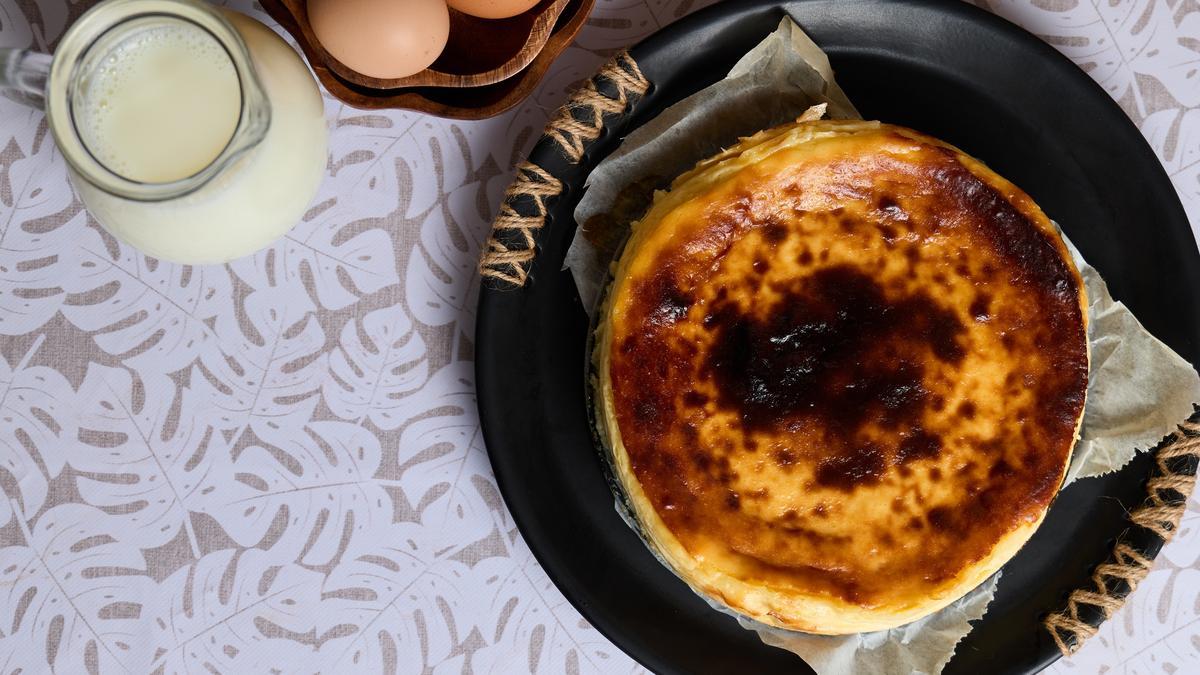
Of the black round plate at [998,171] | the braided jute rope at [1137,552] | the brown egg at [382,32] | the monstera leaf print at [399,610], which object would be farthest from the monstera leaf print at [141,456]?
the braided jute rope at [1137,552]

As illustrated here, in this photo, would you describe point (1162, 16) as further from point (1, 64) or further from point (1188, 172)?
point (1, 64)

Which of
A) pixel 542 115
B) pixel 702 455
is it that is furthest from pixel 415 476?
pixel 542 115

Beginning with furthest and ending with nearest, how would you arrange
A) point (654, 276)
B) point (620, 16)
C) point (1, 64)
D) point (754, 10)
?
point (620, 16) → point (754, 10) → point (654, 276) → point (1, 64)

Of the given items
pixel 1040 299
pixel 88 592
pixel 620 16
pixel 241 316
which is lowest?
pixel 88 592

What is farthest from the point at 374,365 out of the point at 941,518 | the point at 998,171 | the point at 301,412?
the point at 998,171

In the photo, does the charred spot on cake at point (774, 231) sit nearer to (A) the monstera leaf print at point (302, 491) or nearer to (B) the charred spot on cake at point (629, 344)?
(B) the charred spot on cake at point (629, 344)

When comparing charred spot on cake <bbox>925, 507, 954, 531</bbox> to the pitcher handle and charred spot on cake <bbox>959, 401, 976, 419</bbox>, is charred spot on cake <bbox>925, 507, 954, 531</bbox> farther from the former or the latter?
the pitcher handle

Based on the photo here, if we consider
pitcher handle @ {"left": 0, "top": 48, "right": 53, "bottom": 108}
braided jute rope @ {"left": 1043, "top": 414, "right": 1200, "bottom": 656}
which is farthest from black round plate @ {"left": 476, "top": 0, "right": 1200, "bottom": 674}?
pitcher handle @ {"left": 0, "top": 48, "right": 53, "bottom": 108}
